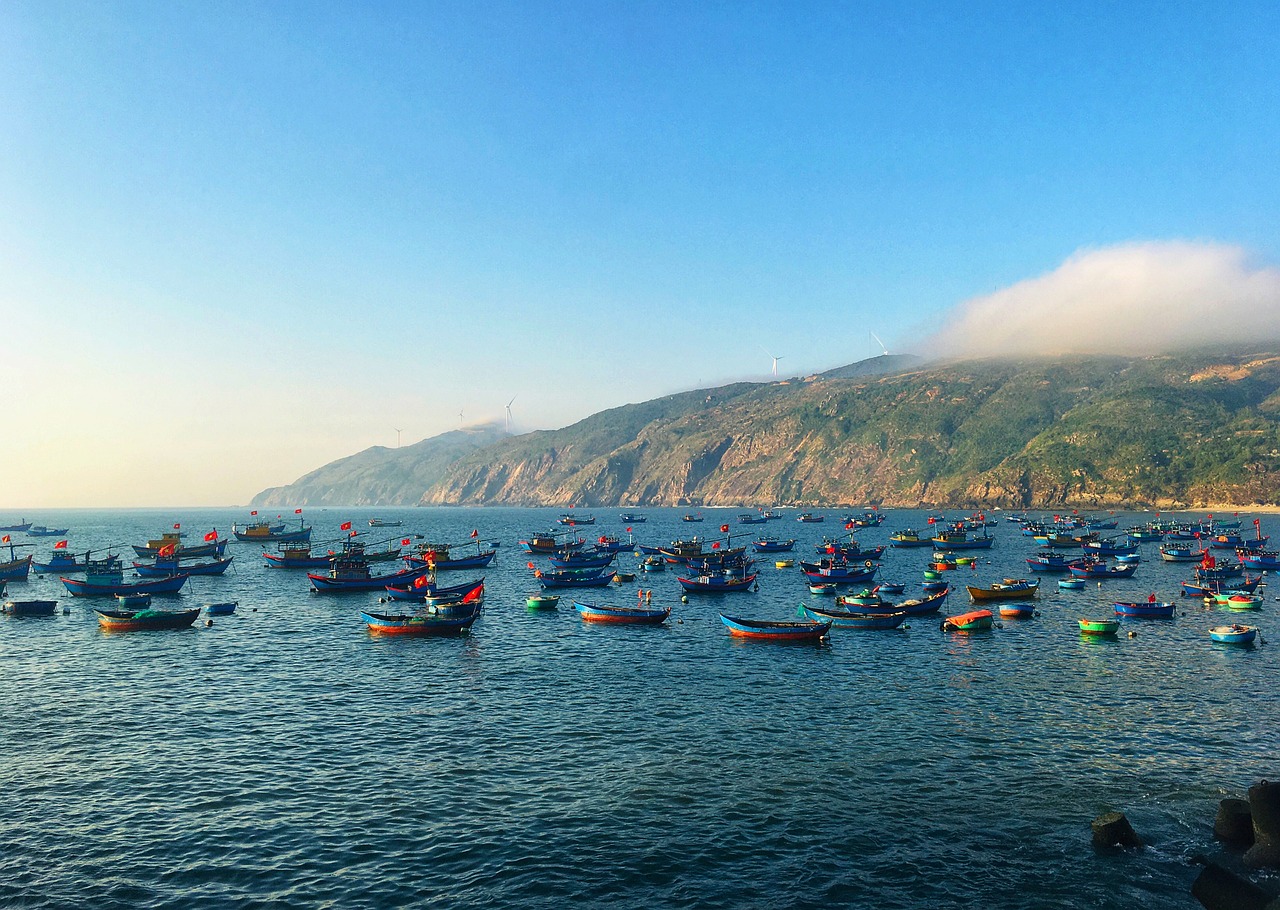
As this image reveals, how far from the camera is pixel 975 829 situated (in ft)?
96.5

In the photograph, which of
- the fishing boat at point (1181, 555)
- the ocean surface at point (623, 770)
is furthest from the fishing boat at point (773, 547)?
the ocean surface at point (623, 770)

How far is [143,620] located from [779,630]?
2459 inches

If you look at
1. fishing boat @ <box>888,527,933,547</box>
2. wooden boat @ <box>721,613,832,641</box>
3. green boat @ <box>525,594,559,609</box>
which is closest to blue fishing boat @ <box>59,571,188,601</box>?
green boat @ <box>525,594,559,609</box>

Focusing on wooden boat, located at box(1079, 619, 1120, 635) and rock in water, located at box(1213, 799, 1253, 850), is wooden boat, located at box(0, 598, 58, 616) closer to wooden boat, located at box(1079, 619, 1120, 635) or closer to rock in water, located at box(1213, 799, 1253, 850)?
rock in water, located at box(1213, 799, 1253, 850)

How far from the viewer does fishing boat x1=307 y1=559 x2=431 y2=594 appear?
339 ft

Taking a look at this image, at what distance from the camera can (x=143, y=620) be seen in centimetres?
7675

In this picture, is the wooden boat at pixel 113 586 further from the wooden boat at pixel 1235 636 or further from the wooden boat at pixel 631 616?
the wooden boat at pixel 1235 636

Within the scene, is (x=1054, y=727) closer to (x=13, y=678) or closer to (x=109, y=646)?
(x=13, y=678)

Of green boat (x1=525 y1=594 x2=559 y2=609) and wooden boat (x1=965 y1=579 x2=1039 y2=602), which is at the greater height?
green boat (x1=525 y1=594 x2=559 y2=609)

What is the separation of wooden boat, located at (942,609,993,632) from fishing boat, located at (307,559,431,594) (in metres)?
65.1

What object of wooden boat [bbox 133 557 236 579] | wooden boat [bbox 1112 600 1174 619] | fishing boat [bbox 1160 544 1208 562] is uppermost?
wooden boat [bbox 133 557 236 579]

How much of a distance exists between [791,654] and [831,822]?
3336 centimetres

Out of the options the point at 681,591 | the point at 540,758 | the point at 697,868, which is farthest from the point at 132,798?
the point at 681,591

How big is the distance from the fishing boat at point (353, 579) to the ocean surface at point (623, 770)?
3475 cm
